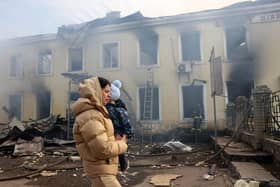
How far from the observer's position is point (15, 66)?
1792 cm

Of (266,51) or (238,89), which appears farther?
(238,89)

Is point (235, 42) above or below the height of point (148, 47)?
below

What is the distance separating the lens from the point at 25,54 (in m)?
17.6

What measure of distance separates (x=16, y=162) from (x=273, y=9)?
12.7 meters

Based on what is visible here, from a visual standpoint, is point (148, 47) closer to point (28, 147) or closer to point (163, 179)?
point (28, 147)

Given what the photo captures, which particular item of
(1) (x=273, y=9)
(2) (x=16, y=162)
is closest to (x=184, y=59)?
(1) (x=273, y=9)

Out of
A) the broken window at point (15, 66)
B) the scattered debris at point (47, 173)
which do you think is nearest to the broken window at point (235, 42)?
the scattered debris at point (47, 173)

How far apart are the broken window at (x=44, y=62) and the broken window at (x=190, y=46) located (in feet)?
27.7

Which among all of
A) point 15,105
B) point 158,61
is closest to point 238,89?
point 158,61

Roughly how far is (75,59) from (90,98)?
585 inches

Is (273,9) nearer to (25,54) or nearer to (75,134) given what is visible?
(75,134)

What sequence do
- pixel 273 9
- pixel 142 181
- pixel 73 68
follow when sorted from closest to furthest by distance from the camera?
pixel 142 181 → pixel 273 9 → pixel 73 68

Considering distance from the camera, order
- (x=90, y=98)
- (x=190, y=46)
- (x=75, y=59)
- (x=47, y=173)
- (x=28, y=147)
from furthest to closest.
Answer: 1. (x=75, y=59)
2. (x=190, y=46)
3. (x=28, y=147)
4. (x=47, y=173)
5. (x=90, y=98)

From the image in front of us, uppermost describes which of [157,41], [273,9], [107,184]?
[273,9]
